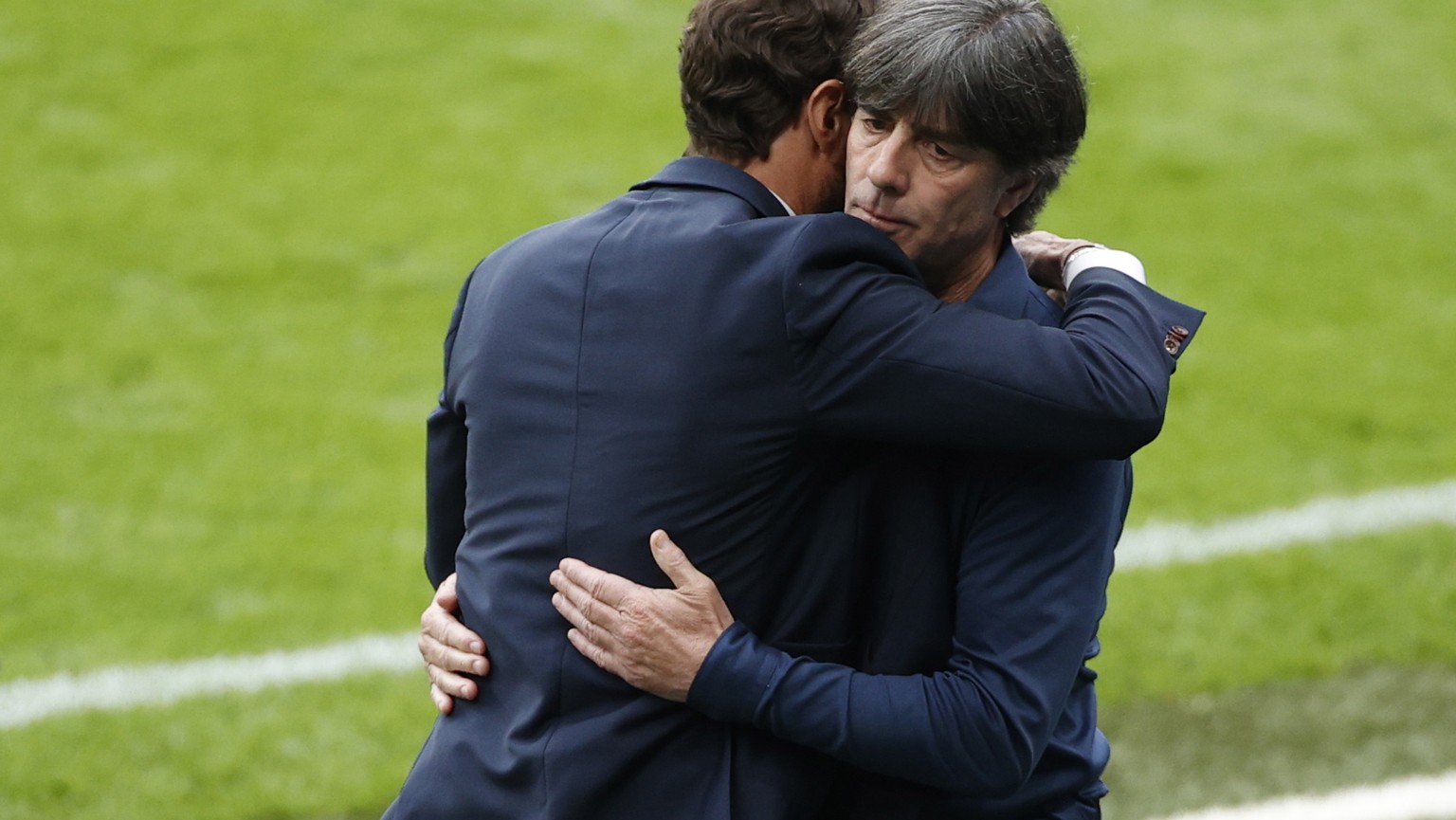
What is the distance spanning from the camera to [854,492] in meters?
2.48

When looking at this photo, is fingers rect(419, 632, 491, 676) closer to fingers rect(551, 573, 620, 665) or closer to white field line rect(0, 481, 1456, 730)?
fingers rect(551, 573, 620, 665)

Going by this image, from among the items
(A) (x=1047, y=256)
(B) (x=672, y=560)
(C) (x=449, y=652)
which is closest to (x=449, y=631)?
(C) (x=449, y=652)

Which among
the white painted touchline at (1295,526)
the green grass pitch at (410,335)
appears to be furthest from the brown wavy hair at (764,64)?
the white painted touchline at (1295,526)

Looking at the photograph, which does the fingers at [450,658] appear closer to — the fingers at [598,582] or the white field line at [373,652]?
the fingers at [598,582]

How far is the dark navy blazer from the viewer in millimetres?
2424

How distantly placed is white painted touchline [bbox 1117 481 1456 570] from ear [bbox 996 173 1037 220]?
4.16 m

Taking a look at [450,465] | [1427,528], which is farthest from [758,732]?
[1427,528]

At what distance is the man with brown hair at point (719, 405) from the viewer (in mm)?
→ 2328

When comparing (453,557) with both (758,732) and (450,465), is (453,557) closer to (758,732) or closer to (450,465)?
(450,465)

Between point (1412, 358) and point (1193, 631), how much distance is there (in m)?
2.89

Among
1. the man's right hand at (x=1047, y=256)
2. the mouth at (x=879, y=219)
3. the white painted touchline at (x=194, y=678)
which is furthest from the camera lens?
the white painted touchline at (x=194, y=678)

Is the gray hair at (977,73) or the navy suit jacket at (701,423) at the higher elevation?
the gray hair at (977,73)

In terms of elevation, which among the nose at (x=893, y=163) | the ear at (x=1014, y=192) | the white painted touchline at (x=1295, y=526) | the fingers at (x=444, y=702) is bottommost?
the white painted touchline at (x=1295, y=526)

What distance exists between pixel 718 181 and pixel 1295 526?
490 cm
